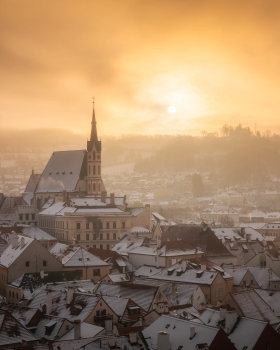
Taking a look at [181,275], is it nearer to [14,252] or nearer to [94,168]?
[14,252]

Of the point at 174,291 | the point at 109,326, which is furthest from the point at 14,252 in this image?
the point at 109,326

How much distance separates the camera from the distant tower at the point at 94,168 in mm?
131625

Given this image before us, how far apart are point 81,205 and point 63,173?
23.0m

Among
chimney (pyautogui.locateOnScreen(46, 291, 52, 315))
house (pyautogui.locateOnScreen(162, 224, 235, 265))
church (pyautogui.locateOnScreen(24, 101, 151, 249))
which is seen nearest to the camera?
chimney (pyautogui.locateOnScreen(46, 291, 52, 315))

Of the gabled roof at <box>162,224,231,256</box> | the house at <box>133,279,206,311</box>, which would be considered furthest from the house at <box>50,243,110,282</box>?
the gabled roof at <box>162,224,231,256</box>

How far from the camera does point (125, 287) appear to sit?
60.3 metres

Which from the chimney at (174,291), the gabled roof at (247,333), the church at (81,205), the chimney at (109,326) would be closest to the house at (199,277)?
the chimney at (174,291)

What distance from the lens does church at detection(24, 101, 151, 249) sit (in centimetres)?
11088

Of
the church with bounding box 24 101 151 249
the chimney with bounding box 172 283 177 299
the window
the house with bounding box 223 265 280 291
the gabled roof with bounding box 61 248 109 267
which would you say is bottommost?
the house with bounding box 223 265 280 291

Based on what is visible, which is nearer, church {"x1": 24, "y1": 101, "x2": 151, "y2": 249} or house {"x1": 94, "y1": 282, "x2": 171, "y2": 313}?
house {"x1": 94, "y1": 282, "x2": 171, "y2": 313}

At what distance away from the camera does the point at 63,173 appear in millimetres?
137250

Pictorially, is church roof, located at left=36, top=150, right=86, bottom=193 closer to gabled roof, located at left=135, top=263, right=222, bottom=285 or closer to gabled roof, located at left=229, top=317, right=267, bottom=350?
gabled roof, located at left=135, top=263, right=222, bottom=285

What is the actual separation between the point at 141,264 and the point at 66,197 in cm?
3748

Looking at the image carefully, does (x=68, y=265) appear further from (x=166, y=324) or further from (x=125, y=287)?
(x=166, y=324)
